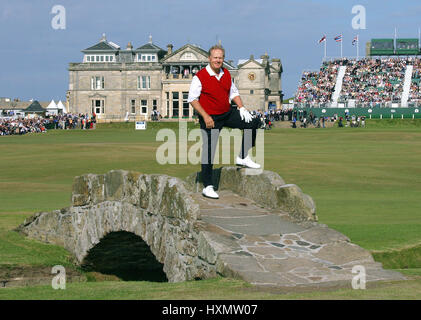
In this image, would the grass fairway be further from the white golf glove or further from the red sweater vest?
the red sweater vest

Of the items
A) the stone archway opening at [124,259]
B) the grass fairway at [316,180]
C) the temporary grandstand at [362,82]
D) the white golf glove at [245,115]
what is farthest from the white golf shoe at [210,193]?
the temporary grandstand at [362,82]

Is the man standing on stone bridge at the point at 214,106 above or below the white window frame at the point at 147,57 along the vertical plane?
below

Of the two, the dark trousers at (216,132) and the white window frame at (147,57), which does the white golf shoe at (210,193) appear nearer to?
the dark trousers at (216,132)

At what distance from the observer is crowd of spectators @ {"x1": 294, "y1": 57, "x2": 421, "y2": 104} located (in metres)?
96.9

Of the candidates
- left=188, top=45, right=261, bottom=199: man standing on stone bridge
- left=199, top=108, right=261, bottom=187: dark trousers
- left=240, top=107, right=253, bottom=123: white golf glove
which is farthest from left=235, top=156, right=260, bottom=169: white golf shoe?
left=240, top=107, right=253, bottom=123: white golf glove

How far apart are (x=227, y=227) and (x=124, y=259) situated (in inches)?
246

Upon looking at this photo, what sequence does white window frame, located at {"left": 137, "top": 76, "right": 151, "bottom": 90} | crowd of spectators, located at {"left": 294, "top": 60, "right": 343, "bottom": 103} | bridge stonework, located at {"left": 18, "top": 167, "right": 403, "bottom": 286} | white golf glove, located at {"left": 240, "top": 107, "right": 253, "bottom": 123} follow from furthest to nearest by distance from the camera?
1. white window frame, located at {"left": 137, "top": 76, "right": 151, "bottom": 90}
2. crowd of spectators, located at {"left": 294, "top": 60, "right": 343, "bottom": 103}
3. white golf glove, located at {"left": 240, "top": 107, "right": 253, "bottom": 123}
4. bridge stonework, located at {"left": 18, "top": 167, "right": 403, "bottom": 286}

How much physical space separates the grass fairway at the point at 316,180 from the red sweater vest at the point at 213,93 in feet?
12.4

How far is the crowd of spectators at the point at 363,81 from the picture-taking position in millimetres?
96875

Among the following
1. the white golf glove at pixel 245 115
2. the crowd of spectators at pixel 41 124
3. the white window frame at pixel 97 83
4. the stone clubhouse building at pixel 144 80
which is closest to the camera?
the white golf glove at pixel 245 115

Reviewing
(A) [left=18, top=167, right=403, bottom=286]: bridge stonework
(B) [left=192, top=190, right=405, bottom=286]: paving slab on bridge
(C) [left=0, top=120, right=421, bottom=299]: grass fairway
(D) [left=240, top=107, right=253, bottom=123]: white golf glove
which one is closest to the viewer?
(B) [left=192, top=190, right=405, bottom=286]: paving slab on bridge

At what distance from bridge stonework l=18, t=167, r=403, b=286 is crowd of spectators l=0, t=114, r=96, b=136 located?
2410 inches

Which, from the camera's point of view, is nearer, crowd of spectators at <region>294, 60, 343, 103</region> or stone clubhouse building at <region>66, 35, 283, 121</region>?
crowd of spectators at <region>294, 60, 343, 103</region>
